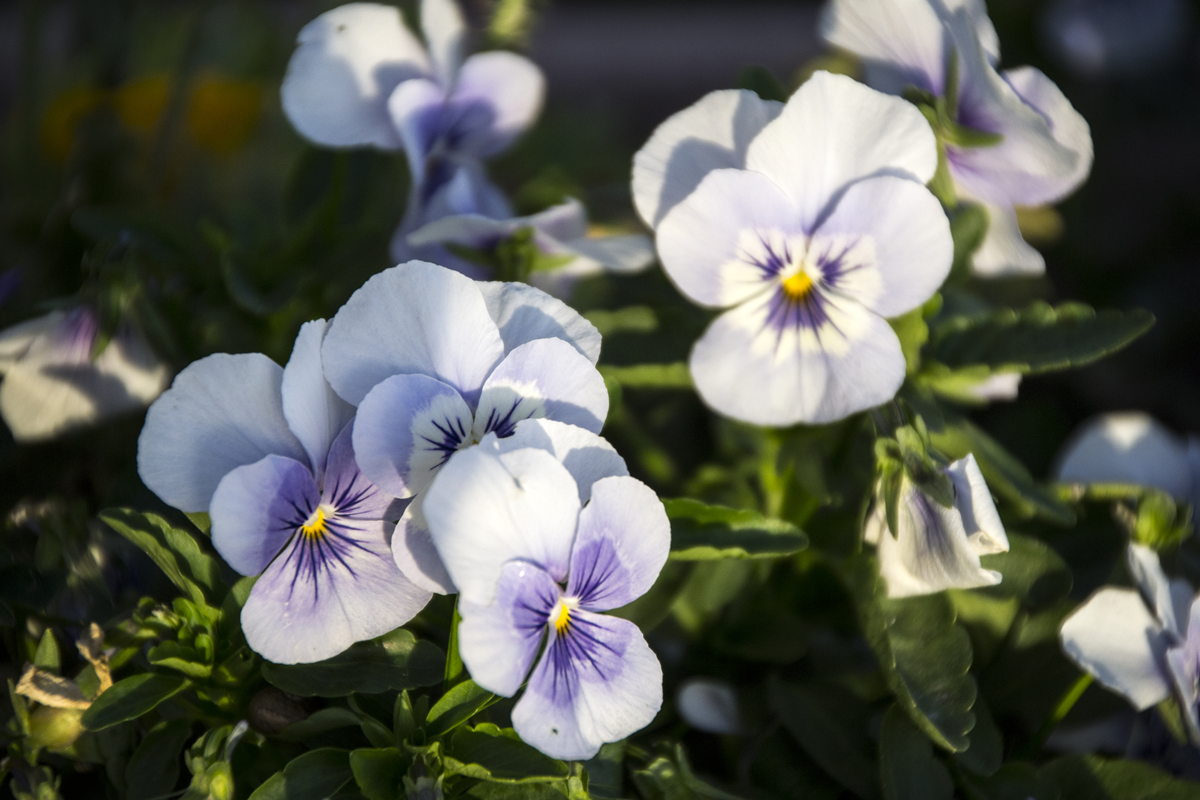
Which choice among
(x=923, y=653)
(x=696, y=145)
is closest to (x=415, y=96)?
(x=696, y=145)

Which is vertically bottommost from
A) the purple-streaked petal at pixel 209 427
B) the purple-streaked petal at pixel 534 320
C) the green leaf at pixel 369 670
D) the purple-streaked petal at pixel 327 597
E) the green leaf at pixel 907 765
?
the green leaf at pixel 907 765

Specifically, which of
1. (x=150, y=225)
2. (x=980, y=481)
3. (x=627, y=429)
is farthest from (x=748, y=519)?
Result: (x=150, y=225)

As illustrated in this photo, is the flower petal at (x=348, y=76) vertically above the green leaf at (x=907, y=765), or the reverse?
the flower petal at (x=348, y=76)

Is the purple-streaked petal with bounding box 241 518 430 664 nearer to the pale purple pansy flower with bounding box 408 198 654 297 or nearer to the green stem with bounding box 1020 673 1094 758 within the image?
the pale purple pansy flower with bounding box 408 198 654 297

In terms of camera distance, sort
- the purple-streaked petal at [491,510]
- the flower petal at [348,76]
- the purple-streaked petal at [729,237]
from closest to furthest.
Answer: the purple-streaked petal at [491,510], the purple-streaked petal at [729,237], the flower petal at [348,76]

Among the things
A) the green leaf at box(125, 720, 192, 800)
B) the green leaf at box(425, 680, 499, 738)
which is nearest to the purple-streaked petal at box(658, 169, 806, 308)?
the green leaf at box(425, 680, 499, 738)

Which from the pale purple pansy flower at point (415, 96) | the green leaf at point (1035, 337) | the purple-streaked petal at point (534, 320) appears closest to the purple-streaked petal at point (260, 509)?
the purple-streaked petal at point (534, 320)

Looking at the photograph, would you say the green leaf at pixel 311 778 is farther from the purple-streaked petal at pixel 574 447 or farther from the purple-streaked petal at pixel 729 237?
the purple-streaked petal at pixel 729 237
